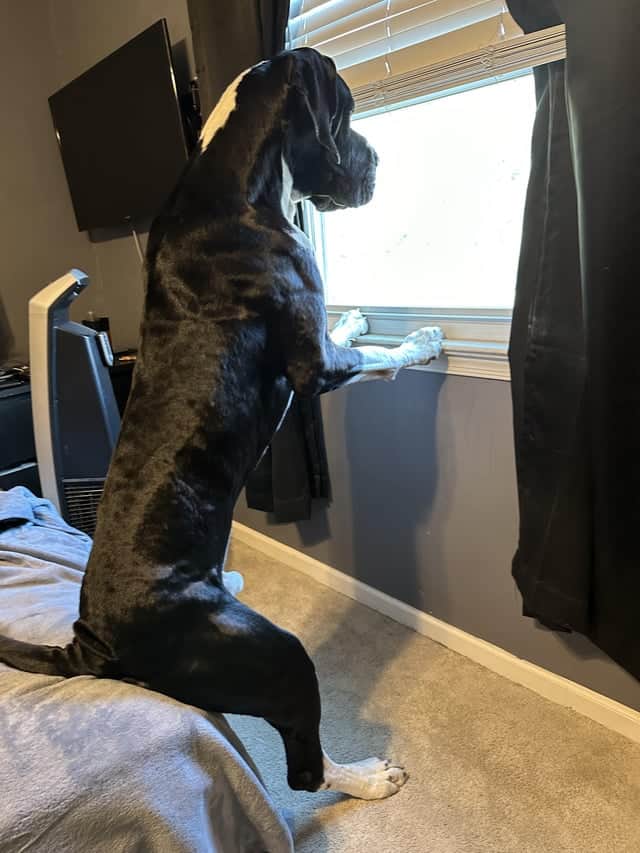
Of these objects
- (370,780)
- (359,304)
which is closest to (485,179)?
(359,304)

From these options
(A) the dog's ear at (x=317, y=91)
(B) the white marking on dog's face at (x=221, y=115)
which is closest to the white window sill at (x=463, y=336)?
(A) the dog's ear at (x=317, y=91)

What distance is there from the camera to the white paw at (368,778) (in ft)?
4.40

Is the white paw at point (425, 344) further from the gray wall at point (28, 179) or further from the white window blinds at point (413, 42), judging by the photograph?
the gray wall at point (28, 179)

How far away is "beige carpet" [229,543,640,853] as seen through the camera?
1309mm

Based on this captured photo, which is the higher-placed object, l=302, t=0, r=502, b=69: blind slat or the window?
l=302, t=0, r=502, b=69: blind slat

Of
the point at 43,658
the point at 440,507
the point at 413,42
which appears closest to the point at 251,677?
the point at 43,658

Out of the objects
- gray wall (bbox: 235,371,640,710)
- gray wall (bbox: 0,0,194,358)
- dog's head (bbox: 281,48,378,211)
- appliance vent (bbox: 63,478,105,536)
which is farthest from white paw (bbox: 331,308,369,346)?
gray wall (bbox: 0,0,194,358)

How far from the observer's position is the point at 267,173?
1.21 m

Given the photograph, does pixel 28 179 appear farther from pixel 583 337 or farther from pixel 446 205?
pixel 583 337

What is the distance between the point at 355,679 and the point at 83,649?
1020 millimetres

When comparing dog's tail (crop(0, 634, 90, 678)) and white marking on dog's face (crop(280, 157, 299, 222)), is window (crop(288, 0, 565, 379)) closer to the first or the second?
white marking on dog's face (crop(280, 157, 299, 222))

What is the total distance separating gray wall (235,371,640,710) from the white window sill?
0.04 metres

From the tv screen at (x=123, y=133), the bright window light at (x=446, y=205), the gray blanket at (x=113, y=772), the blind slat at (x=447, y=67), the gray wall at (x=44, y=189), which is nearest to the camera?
the gray blanket at (x=113, y=772)

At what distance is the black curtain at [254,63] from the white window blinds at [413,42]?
14cm
